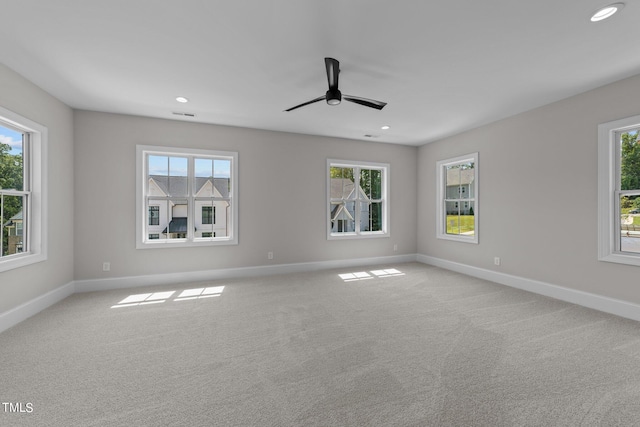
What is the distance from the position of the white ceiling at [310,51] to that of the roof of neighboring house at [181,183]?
42.7 inches

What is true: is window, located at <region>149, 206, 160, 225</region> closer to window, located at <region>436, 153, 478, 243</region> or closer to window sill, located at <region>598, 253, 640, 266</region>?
window, located at <region>436, 153, 478, 243</region>

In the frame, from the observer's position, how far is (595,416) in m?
1.58

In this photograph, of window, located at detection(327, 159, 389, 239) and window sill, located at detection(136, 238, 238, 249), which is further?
window, located at detection(327, 159, 389, 239)

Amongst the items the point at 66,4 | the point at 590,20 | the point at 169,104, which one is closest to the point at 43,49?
the point at 66,4

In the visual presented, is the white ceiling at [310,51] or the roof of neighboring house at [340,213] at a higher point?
the white ceiling at [310,51]

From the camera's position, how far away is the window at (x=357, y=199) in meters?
5.65

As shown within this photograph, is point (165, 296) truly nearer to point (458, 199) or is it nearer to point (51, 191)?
point (51, 191)

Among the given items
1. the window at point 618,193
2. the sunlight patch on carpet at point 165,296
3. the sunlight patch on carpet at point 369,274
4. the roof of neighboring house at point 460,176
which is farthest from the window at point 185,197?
the window at point 618,193

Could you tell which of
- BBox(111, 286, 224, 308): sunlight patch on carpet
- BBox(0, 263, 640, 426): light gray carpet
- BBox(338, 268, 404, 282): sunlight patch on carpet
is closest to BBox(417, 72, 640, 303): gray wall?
BBox(0, 263, 640, 426): light gray carpet

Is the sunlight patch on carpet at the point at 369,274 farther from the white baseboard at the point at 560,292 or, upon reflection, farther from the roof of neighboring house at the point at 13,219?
the roof of neighboring house at the point at 13,219

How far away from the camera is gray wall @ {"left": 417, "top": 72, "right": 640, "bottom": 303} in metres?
3.21

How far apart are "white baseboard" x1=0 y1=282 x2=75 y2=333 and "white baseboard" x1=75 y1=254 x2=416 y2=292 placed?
0.24 metres

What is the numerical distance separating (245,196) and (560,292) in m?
4.91

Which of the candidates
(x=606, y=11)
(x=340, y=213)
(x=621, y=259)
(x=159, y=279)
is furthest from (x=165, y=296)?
(x=621, y=259)
